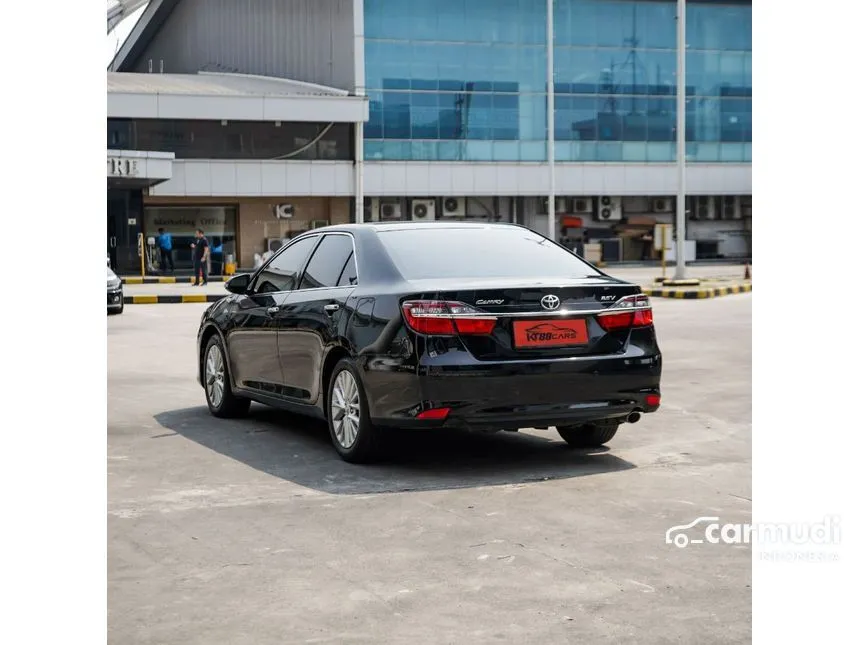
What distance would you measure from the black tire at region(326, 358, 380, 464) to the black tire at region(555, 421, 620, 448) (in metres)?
1.32

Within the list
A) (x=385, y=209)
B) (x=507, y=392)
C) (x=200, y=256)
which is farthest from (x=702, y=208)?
(x=507, y=392)

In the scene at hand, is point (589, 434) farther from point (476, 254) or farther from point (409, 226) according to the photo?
point (409, 226)

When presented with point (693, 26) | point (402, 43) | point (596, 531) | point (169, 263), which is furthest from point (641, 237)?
point (596, 531)

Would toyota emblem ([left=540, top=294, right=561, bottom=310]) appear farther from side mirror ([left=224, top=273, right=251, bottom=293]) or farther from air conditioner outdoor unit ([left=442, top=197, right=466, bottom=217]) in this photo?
air conditioner outdoor unit ([left=442, top=197, right=466, bottom=217])

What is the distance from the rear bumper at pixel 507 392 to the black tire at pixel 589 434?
2.30 ft

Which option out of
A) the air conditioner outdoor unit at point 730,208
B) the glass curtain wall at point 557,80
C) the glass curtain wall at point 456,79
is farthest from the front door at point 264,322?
the air conditioner outdoor unit at point 730,208

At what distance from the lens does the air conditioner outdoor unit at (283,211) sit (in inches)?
2098

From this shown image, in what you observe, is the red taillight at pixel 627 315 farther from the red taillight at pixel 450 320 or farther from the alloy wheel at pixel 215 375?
the alloy wheel at pixel 215 375

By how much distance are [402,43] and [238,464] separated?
47774mm

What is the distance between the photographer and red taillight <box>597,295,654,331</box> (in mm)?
7891

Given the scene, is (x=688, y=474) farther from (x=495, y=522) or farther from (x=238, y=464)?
(x=238, y=464)

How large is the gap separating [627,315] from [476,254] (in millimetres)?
1007

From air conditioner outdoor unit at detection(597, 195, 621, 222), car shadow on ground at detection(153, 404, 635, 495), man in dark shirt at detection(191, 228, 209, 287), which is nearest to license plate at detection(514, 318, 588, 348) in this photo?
car shadow on ground at detection(153, 404, 635, 495)

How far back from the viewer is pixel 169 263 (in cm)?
4900
